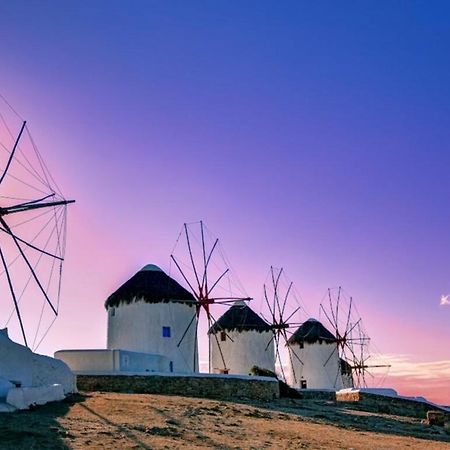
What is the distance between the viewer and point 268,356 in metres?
41.5

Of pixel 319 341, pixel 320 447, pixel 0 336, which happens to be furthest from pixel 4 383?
pixel 319 341

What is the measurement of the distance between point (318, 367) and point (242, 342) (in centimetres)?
786

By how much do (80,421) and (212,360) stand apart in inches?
1141

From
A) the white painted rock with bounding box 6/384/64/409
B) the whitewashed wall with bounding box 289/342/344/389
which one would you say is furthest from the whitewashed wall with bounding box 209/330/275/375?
the white painted rock with bounding box 6/384/64/409

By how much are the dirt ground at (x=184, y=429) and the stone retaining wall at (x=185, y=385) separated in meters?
4.57

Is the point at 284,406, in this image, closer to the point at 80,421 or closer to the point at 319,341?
the point at 80,421

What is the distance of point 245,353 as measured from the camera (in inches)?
1607

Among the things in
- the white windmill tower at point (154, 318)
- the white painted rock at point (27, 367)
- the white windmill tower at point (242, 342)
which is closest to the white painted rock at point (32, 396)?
the white painted rock at point (27, 367)

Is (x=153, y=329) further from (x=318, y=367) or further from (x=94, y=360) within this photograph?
(x=318, y=367)

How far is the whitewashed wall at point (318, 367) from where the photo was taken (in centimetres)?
4516

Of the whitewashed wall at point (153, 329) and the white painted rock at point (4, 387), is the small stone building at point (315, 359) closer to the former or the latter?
the whitewashed wall at point (153, 329)

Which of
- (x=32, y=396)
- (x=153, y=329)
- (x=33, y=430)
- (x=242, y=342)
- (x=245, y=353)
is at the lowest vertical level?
(x=33, y=430)

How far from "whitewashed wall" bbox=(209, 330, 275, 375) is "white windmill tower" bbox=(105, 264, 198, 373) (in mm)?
8516

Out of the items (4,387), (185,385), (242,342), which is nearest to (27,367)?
(4,387)
